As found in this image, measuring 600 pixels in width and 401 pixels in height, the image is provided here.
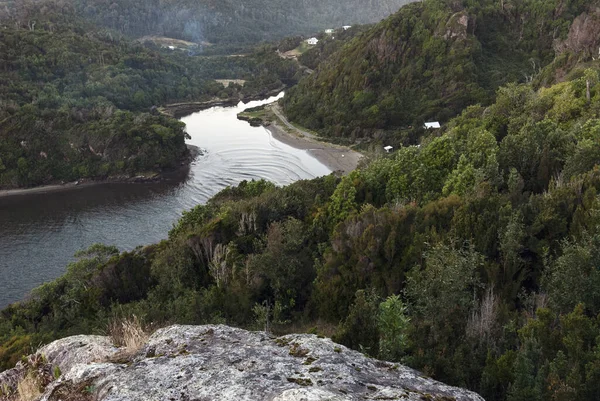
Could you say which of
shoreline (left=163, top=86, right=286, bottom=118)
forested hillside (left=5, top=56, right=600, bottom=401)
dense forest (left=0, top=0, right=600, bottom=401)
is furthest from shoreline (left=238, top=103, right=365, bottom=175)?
forested hillside (left=5, top=56, right=600, bottom=401)

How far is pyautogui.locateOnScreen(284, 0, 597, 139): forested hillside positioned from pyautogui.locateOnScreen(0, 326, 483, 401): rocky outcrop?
91.9m

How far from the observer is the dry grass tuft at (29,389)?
9.46 m

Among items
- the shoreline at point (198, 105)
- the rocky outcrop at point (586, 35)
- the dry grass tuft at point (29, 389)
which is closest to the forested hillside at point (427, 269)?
the dry grass tuft at point (29, 389)

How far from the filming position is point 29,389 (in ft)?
32.2

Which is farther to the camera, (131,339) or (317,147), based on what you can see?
(317,147)

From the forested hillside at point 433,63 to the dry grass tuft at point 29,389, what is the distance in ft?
305

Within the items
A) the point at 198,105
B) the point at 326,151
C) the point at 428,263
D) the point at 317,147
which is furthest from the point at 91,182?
the point at 428,263

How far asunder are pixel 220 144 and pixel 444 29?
5814 centimetres

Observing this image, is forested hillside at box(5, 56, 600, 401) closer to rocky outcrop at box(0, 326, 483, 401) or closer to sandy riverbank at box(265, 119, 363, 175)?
rocky outcrop at box(0, 326, 483, 401)

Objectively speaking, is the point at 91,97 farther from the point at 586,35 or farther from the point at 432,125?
the point at 586,35

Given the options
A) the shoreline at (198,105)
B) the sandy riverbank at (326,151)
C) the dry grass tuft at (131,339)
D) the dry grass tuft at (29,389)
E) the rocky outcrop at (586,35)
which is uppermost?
the rocky outcrop at (586,35)

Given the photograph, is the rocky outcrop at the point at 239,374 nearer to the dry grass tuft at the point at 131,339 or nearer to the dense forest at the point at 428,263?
the dry grass tuft at the point at 131,339

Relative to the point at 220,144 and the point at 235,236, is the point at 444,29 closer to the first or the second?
the point at 220,144

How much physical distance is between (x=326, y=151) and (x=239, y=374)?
86.9 m
